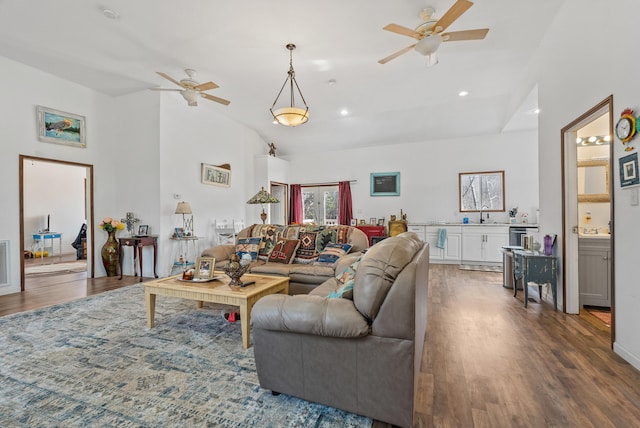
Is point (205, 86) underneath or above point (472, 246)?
above

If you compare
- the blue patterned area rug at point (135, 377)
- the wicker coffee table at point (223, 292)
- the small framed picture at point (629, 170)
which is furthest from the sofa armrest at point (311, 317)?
the small framed picture at point (629, 170)

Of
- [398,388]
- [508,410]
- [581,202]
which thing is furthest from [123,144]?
[581,202]

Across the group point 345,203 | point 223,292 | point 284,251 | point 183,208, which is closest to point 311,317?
point 223,292

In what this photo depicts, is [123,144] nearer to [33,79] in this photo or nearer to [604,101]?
[33,79]

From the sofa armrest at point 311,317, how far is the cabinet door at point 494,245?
5559 mm

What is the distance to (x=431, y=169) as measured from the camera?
278 inches

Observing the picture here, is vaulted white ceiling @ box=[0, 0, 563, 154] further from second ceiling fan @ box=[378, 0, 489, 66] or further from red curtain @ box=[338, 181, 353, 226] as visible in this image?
red curtain @ box=[338, 181, 353, 226]

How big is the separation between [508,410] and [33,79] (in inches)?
270

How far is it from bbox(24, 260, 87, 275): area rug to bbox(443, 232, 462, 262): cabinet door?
7504 mm

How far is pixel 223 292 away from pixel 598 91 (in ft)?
12.1

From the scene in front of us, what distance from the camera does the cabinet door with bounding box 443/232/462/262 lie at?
629 centimetres

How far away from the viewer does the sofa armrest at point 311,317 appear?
4.90ft

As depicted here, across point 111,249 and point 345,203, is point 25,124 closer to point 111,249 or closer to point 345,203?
point 111,249

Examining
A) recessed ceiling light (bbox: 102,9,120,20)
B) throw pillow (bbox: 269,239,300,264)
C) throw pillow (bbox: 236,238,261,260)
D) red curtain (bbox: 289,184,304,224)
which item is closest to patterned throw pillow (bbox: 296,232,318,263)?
throw pillow (bbox: 269,239,300,264)
